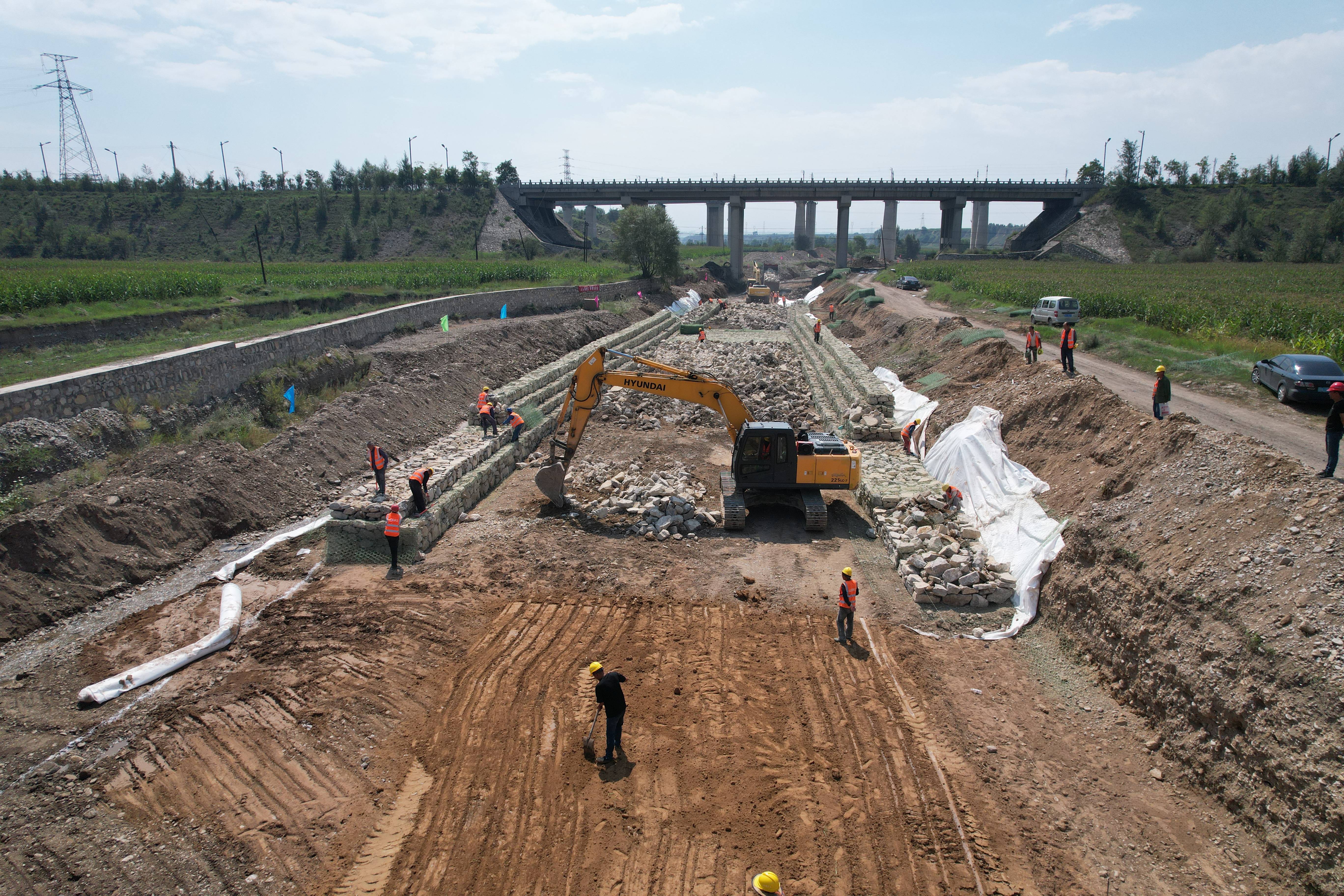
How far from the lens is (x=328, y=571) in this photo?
A: 12.4 metres

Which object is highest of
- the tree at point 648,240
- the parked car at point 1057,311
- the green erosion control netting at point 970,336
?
the tree at point 648,240

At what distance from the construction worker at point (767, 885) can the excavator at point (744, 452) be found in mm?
9536

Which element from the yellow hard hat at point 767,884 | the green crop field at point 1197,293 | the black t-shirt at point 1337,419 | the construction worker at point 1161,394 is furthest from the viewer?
the green crop field at point 1197,293

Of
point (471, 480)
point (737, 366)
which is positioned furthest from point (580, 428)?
point (737, 366)

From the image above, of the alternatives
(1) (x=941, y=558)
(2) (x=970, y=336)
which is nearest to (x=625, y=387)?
(1) (x=941, y=558)

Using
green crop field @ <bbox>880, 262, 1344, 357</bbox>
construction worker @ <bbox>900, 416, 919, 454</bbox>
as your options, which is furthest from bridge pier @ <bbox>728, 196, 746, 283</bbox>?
construction worker @ <bbox>900, 416, 919, 454</bbox>

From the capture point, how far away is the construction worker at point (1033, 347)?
19953 mm

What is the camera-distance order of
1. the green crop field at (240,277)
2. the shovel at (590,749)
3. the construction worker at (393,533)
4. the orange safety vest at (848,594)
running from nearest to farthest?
the shovel at (590,749), the orange safety vest at (848,594), the construction worker at (393,533), the green crop field at (240,277)

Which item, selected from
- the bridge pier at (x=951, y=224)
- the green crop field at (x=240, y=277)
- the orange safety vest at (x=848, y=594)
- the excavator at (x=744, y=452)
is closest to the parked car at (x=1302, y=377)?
the excavator at (x=744, y=452)

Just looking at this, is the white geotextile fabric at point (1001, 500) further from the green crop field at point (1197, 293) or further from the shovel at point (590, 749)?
the green crop field at point (1197, 293)

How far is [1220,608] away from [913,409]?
12.5 meters

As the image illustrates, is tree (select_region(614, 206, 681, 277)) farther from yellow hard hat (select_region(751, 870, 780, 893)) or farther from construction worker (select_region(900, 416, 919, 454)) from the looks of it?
yellow hard hat (select_region(751, 870, 780, 893))

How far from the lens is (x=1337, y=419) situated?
9594mm

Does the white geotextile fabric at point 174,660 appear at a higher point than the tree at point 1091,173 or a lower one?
lower
